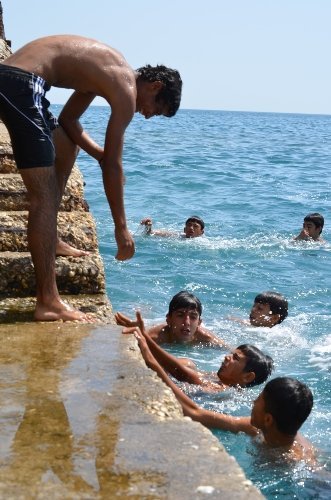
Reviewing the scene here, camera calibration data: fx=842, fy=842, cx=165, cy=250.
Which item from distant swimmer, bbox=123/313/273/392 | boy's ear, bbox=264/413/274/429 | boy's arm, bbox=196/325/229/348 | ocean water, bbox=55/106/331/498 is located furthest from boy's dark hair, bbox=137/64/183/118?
boy's arm, bbox=196/325/229/348

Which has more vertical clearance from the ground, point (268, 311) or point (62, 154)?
point (62, 154)

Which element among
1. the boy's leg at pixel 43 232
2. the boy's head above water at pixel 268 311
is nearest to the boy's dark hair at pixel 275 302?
the boy's head above water at pixel 268 311

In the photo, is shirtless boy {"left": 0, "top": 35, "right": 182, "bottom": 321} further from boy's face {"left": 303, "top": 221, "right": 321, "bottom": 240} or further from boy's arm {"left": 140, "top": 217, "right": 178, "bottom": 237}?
boy's face {"left": 303, "top": 221, "right": 321, "bottom": 240}

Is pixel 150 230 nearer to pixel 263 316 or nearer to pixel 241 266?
pixel 241 266

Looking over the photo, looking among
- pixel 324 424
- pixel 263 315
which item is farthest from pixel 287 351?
pixel 324 424

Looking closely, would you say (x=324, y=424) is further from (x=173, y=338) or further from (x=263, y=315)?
(x=263, y=315)

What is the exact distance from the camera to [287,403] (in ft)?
16.5

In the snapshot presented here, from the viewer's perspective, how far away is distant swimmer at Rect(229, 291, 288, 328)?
8.87 meters

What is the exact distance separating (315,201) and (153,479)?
18.2m

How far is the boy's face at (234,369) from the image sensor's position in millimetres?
6293

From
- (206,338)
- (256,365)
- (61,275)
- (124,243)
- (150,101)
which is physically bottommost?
(206,338)

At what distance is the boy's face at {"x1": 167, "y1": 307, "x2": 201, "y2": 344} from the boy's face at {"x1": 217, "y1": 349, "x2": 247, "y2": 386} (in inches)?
45.2

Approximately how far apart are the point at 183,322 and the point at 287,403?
2.51 m

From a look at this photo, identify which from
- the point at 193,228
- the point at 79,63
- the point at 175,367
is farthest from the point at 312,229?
the point at 79,63
